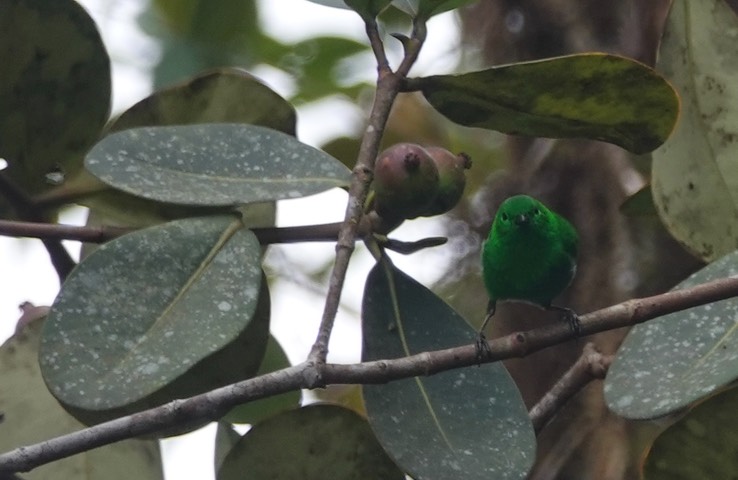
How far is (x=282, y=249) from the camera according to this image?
2965 millimetres

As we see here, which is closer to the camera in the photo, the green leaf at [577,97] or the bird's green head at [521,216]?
the green leaf at [577,97]

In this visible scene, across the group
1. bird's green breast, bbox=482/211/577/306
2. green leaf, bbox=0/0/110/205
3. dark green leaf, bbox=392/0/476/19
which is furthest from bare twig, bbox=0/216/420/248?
bird's green breast, bbox=482/211/577/306

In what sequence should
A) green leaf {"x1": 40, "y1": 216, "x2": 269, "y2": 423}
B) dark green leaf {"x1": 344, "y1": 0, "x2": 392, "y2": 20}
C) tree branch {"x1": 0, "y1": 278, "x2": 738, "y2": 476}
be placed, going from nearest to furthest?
1. tree branch {"x1": 0, "y1": 278, "x2": 738, "y2": 476}
2. green leaf {"x1": 40, "y1": 216, "x2": 269, "y2": 423}
3. dark green leaf {"x1": 344, "y1": 0, "x2": 392, "y2": 20}

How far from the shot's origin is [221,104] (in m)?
1.48

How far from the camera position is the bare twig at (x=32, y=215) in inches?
54.8

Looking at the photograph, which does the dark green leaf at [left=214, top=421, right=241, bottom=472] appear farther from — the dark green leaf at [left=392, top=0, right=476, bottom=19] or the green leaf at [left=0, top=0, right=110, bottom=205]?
the dark green leaf at [left=392, top=0, right=476, bottom=19]

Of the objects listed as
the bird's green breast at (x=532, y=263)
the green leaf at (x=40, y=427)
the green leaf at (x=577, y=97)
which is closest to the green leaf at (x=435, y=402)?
the green leaf at (x=577, y=97)

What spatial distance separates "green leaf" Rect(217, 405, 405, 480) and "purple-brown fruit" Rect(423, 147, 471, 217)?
0.81ft

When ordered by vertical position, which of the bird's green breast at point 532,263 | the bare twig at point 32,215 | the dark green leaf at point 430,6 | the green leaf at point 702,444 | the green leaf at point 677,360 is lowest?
the green leaf at point 702,444

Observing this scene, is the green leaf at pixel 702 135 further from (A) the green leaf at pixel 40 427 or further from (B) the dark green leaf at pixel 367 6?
(A) the green leaf at pixel 40 427

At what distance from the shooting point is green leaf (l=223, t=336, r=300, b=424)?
58.5 inches

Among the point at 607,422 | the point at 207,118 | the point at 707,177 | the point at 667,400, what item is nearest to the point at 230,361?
the point at 207,118

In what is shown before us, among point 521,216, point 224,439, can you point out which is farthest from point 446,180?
point 521,216

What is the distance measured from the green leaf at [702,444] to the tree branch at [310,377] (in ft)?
0.35
